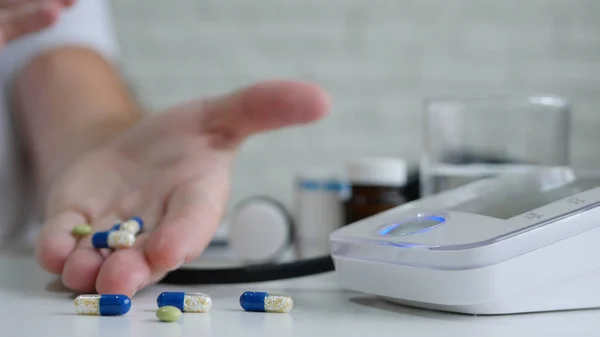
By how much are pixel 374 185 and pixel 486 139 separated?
0.65 meters

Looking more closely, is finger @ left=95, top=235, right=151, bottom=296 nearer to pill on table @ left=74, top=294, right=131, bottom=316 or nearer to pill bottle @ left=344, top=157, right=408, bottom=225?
pill on table @ left=74, top=294, right=131, bottom=316

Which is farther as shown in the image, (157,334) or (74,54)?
(74,54)

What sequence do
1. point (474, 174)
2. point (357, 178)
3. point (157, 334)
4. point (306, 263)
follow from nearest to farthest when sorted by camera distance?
point (157, 334)
point (306, 263)
point (357, 178)
point (474, 174)

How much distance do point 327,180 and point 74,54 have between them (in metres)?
0.37

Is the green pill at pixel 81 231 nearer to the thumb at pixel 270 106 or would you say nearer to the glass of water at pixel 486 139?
the thumb at pixel 270 106

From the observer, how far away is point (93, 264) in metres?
0.43

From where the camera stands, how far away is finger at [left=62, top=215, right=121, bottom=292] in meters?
0.43

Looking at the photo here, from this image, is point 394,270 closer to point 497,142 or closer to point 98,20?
point 98,20

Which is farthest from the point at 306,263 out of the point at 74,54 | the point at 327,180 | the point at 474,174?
the point at 74,54

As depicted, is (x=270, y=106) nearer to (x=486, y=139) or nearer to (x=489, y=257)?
(x=489, y=257)

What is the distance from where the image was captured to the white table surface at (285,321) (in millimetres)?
353

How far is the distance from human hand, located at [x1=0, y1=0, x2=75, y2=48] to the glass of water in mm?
430

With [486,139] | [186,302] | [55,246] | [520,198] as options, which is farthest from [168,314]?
[486,139]

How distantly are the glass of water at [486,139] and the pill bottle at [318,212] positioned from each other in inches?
4.2
